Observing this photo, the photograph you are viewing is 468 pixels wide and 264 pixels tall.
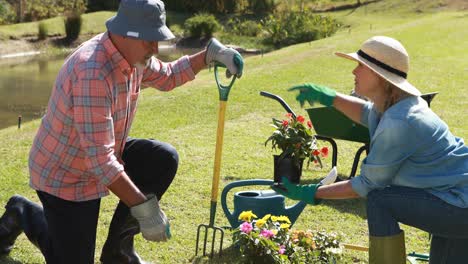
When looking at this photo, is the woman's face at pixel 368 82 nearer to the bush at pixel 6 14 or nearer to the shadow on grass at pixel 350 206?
the shadow on grass at pixel 350 206

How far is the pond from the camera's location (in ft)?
45.6

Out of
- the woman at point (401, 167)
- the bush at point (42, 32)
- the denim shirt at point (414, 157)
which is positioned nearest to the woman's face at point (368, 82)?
the woman at point (401, 167)

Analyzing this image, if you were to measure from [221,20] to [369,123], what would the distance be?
31.9m

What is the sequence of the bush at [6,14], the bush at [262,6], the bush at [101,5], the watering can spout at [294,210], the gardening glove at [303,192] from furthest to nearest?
the bush at [101,5], the bush at [262,6], the bush at [6,14], the watering can spout at [294,210], the gardening glove at [303,192]

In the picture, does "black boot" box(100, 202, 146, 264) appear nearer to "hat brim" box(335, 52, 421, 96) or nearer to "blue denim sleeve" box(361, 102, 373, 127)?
"blue denim sleeve" box(361, 102, 373, 127)

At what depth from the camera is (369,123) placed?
3.62 meters

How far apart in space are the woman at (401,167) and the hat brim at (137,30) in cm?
90

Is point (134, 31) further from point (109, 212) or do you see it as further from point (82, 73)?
point (109, 212)

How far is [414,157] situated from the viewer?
3.33 m

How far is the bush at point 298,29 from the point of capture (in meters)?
26.2

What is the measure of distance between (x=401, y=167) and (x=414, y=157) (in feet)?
0.26

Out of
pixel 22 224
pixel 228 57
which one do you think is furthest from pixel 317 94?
pixel 22 224

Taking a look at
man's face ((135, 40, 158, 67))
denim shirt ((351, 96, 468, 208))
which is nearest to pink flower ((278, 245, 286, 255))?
denim shirt ((351, 96, 468, 208))

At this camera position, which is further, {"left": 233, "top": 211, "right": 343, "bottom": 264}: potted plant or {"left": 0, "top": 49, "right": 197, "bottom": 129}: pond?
{"left": 0, "top": 49, "right": 197, "bottom": 129}: pond
